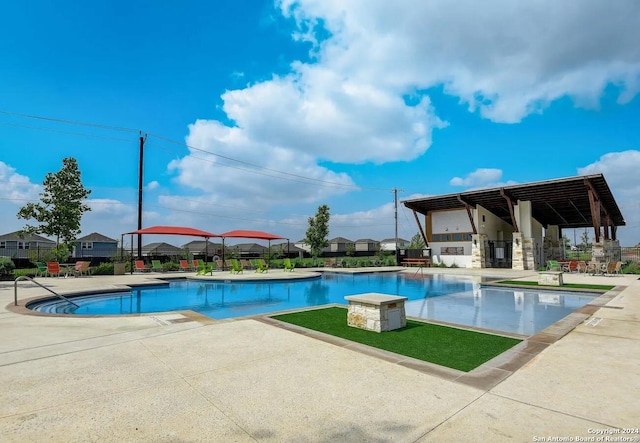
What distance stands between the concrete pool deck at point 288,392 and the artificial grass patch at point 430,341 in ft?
1.32

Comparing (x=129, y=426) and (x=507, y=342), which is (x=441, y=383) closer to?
(x=507, y=342)

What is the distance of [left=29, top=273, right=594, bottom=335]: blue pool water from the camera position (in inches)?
353

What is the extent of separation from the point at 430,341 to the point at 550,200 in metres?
26.2

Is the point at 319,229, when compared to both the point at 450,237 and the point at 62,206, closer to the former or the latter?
the point at 450,237

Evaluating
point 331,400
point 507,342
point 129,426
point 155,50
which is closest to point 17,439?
point 129,426

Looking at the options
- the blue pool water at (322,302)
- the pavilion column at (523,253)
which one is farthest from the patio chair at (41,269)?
the pavilion column at (523,253)

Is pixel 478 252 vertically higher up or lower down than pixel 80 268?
higher up

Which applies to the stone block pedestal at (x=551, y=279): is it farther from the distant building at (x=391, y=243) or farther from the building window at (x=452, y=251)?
the distant building at (x=391, y=243)

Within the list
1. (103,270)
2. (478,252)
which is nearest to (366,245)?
(478,252)

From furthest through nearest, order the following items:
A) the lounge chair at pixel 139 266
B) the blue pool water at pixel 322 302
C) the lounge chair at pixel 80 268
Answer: the lounge chair at pixel 139 266 → the lounge chair at pixel 80 268 → the blue pool water at pixel 322 302

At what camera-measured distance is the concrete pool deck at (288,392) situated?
2.69 m

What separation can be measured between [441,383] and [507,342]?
245 cm

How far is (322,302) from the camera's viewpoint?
1231 cm

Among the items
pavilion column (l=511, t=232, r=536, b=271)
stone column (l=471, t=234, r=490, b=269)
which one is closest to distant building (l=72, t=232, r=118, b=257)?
stone column (l=471, t=234, r=490, b=269)
